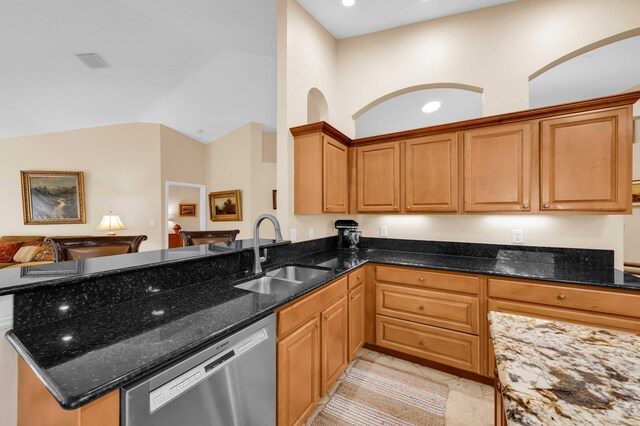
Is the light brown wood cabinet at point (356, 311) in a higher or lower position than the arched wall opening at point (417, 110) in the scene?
lower

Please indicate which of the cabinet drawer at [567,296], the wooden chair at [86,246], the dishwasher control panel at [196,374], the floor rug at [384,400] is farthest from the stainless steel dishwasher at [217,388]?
the cabinet drawer at [567,296]

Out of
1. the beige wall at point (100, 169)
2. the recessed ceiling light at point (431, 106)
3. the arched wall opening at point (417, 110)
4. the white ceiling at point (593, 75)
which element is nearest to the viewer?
the white ceiling at point (593, 75)

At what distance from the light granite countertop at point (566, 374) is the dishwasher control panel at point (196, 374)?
0.91 m

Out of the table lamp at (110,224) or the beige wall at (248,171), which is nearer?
the table lamp at (110,224)

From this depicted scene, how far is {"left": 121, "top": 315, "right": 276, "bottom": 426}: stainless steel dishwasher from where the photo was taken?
2.52ft

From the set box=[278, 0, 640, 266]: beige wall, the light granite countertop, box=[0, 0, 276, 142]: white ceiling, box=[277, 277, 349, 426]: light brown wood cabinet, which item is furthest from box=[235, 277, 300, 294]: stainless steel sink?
box=[0, 0, 276, 142]: white ceiling

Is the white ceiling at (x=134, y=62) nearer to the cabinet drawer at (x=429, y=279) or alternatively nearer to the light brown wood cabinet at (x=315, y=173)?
the light brown wood cabinet at (x=315, y=173)

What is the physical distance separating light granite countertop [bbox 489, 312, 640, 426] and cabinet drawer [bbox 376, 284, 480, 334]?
120 cm

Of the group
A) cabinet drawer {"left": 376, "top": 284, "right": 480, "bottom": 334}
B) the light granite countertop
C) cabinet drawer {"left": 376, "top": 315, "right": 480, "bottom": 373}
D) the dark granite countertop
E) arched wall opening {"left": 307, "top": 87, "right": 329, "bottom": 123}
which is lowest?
cabinet drawer {"left": 376, "top": 315, "right": 480, "bottom": 373}

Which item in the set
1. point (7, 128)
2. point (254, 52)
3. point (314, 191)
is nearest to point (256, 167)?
point (254, 52)

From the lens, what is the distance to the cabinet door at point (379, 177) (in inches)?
108

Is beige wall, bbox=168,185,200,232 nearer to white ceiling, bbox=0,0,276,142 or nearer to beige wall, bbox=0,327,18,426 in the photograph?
white ceiling, bbox=0,0,276,142

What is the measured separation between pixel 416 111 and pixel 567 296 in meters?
3.49

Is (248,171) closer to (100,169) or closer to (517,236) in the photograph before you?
(100,169)
